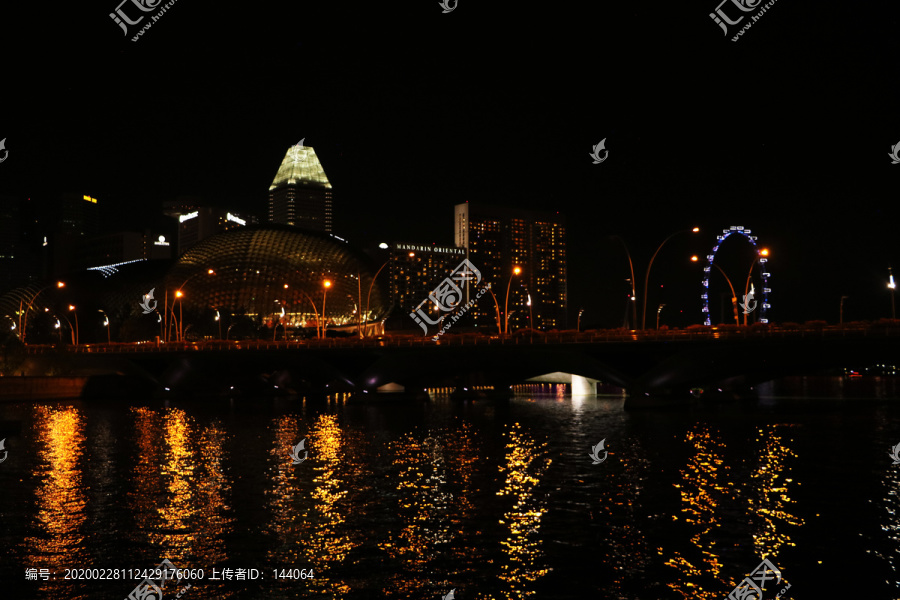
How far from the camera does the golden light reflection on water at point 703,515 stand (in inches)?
666

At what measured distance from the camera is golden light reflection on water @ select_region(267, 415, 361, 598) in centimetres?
1863

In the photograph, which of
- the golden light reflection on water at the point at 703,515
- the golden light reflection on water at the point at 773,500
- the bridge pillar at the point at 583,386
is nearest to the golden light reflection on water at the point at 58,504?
the golden light reflection on water at the point at 703,515

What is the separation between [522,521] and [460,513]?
2110 mm

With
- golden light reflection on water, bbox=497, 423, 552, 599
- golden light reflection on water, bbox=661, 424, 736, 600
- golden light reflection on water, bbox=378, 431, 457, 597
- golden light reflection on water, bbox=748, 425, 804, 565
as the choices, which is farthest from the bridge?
golden light reflection on water, bbox=378, 431, 457, 597

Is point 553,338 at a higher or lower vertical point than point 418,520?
higher

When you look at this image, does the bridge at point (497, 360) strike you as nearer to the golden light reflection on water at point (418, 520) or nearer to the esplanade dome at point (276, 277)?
the golden light reflection on water at point (418, 520)

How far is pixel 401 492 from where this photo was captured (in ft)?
94.2

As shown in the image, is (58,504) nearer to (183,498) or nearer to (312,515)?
(183,498)

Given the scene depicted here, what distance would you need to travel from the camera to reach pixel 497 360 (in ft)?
279

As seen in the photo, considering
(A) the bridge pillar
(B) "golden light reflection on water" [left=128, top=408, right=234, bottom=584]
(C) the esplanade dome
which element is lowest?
(A) the bridge pillar

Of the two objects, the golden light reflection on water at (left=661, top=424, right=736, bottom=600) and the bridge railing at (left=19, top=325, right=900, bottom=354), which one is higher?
the bridge railing at (left=19, top=325, right=900, bottom=354)

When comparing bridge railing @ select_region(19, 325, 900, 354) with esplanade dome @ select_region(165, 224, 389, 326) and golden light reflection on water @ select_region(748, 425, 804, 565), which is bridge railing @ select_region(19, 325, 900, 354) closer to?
golden light reflection on water @ select_region(748, 425, 804, 565)

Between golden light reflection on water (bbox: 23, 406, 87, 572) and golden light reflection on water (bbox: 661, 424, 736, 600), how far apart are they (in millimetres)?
12704

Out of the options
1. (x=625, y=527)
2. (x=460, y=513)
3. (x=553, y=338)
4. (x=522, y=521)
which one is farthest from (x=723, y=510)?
(x=553, y=338)
